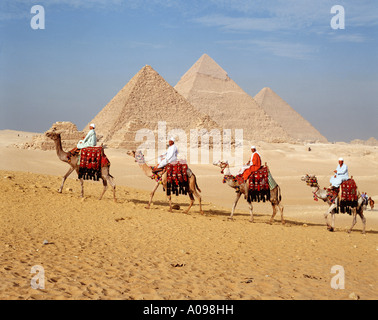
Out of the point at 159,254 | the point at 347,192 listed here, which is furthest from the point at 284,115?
the point at 159,254

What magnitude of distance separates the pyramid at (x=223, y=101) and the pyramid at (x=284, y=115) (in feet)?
92.7

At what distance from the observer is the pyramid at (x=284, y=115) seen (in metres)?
160

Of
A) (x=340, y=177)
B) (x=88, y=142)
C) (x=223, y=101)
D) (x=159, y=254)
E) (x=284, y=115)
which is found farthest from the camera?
(x=284, y=115)

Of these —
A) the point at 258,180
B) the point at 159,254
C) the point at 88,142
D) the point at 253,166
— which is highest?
the point at 88,142

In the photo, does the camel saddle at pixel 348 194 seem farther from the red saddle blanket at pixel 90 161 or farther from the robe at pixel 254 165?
the red saddle blanket at pixel 90 161

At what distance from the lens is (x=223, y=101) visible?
13325 centimetres

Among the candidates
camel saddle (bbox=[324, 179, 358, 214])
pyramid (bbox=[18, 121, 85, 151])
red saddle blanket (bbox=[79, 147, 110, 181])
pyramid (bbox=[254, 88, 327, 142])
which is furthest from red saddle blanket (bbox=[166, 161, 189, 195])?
pyramid (bbox=[254, 88, 327, 142])

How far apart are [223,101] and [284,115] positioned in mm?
41880

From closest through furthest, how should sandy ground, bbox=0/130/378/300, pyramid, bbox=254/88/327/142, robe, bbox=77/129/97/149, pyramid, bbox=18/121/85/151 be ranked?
sandy ground, bbox=0/130/378/300, robe, bbox=77/129/97/149, pyramid, bbox=18/121/85/151, pyramid, bbox=254/88/327/142

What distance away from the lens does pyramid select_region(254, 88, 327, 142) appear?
16016 centimetres

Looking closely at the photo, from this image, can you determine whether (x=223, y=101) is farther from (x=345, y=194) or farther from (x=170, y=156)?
(x=345, y=194)

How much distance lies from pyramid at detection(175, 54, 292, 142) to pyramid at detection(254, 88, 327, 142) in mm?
28259

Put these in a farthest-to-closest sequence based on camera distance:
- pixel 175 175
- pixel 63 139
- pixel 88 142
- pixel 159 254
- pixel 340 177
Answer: pixel 63 139 → pixel 88 142 → pixel 175 175 → pixel 340 177 → pixel 159 254

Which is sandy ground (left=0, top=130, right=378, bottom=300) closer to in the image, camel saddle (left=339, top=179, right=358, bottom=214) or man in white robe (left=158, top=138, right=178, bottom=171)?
camel saddle (left=339, top=179, right=358, bottom=214)
